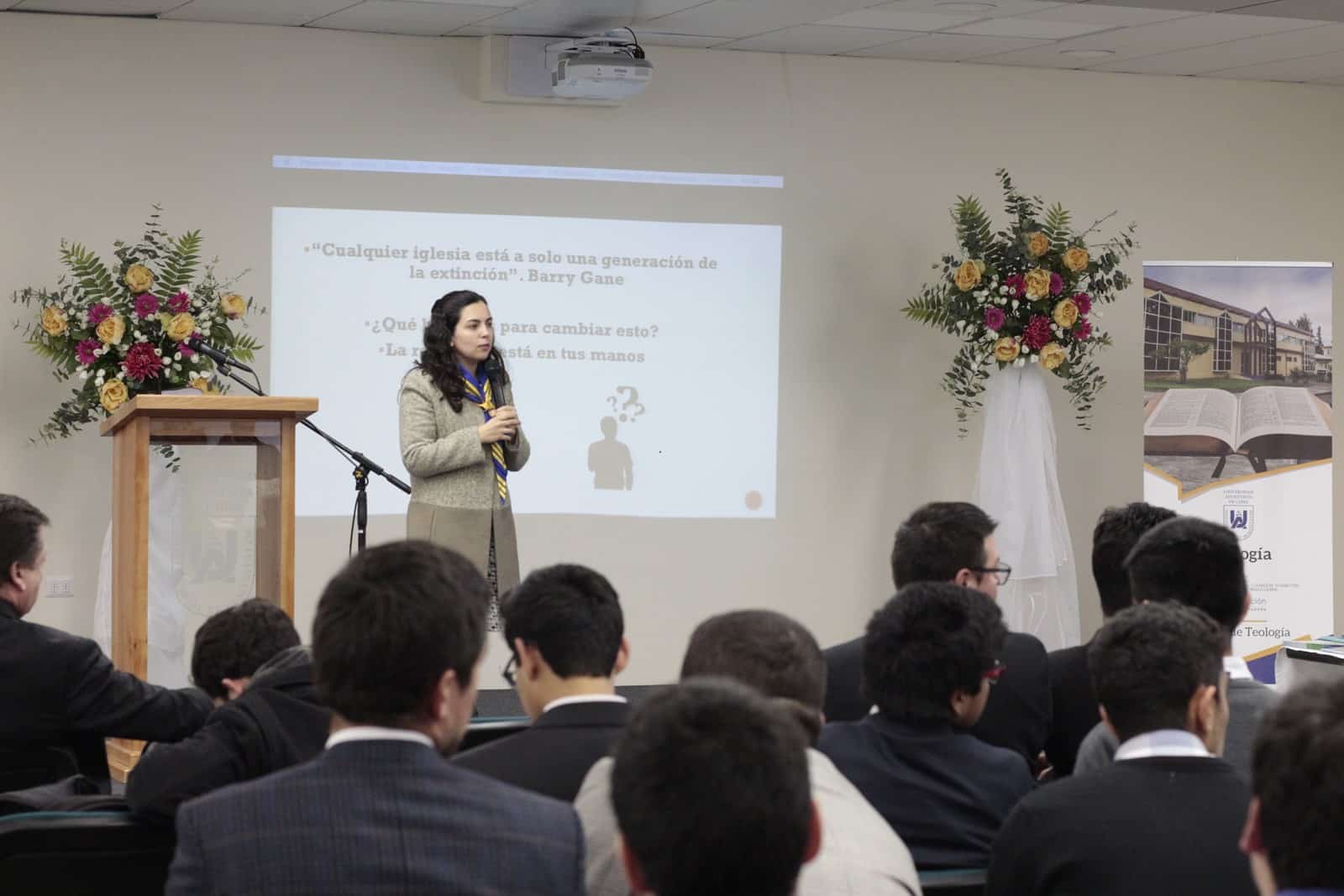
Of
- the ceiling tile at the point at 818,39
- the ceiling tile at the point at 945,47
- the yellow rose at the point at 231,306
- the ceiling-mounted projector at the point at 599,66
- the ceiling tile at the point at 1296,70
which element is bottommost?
the yellow rose at the point at 231,306

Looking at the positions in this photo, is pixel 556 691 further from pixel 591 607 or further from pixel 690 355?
pixel 690 355

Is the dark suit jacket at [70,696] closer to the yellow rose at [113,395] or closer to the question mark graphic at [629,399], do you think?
the yellow rose at [113,395]

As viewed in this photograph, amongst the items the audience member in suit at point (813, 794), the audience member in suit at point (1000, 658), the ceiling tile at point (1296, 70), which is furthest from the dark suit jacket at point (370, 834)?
the ceiling tile at point (1296, 70)

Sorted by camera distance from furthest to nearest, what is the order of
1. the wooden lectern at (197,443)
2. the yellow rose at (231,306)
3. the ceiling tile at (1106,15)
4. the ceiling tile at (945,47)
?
the ceiling tile at (945,47) → the ceiling tile at (1106,15) → the yellow rose at (231,306) → the wooden lectern at (197,443)

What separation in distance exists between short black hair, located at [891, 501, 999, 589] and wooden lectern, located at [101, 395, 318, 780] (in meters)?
1.76

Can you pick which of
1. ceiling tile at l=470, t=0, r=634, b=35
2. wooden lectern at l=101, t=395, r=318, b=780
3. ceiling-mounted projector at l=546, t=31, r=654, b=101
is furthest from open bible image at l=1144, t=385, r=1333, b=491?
wooden lectern at l=101, t=395, r=318, b=780

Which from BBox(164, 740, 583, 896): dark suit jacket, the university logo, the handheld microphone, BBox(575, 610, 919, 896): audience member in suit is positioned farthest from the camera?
the university logo

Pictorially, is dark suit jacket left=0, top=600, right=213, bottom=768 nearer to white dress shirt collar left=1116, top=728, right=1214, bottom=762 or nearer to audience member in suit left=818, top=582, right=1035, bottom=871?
audience member in suit left=818, top=582, right=1035, bottom=871

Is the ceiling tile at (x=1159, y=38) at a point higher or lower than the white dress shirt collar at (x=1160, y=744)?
higher

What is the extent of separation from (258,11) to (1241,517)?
197 inches

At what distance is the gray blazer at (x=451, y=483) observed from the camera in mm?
4828

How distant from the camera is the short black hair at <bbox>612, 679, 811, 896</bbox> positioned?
120 cm

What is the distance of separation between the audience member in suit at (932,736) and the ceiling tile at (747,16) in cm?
430

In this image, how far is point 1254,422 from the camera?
7.56 metres
